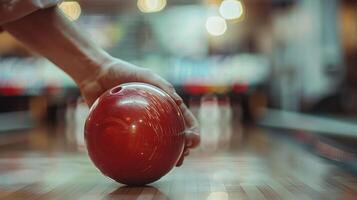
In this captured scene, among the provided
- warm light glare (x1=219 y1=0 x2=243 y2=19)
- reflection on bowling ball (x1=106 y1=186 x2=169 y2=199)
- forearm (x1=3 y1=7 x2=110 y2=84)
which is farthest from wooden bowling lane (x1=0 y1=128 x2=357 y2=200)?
warm light glare (x1=219 y1=0 x2=243 y2=19)

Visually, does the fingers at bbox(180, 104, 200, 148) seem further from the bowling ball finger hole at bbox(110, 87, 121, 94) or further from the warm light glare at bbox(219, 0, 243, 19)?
the warm light glare at bbox(219, 0, 243, 19)

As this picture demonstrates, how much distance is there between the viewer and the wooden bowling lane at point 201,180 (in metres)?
2.11

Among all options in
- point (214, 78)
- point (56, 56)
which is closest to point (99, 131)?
point (56, 56)

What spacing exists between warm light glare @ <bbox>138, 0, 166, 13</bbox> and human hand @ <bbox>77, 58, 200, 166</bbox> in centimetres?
635

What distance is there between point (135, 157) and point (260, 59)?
660 cm

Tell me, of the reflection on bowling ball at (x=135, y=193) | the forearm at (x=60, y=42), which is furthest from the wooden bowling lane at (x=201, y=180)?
the forearm at (x=60, y=42)

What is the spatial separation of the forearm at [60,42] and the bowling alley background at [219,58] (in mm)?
5434

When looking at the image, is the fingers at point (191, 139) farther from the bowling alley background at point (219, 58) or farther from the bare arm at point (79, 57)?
the bowling alley background at point (219, 58)

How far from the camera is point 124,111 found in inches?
88.0

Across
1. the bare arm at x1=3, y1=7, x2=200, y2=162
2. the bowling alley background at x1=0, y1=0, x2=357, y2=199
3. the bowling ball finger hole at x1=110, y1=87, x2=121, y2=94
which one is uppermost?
the bare arm at x1=3, y1=7, x2=200, y2=162

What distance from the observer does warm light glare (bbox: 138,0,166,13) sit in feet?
28.8

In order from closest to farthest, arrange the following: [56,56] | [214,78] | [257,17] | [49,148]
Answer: [56,56] < [49,148] < [214,78] < [257,17]

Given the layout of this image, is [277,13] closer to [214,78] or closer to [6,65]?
[214,78]

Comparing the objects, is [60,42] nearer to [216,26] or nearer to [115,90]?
[115,90]
